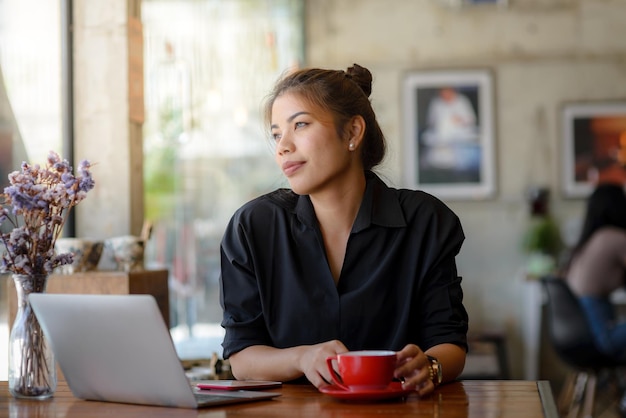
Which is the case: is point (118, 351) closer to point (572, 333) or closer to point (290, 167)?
point (290, 167)

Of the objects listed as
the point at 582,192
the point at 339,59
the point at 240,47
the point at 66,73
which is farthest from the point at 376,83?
the point at 66,73

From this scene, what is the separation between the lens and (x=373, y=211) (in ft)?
7.35

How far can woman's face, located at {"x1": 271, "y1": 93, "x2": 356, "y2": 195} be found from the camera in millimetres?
2146

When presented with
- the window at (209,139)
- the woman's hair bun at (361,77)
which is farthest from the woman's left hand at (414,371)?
the window at (209,139)

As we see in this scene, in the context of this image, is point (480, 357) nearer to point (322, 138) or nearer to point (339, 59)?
point (339, 59)

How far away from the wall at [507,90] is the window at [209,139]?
0.47 m

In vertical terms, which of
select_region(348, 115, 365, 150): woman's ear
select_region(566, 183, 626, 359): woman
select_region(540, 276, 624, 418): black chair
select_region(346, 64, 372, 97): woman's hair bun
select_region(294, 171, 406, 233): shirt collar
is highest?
select_region(346, 64, 372, 97): woman's hair bun

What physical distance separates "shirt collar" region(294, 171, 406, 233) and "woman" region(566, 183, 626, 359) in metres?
3.17

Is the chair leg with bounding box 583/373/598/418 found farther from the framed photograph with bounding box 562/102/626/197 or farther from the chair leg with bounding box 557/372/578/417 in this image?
the framed photograph with bounding box 562/102/626/197

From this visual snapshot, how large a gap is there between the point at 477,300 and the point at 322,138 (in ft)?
16.5

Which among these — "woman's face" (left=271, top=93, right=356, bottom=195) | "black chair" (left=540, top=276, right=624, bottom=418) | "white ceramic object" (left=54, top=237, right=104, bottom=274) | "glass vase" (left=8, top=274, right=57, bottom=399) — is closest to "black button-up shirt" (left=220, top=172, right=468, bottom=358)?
"woman's face" (left=271, top=93, right=356, bottom=195)

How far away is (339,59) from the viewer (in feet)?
23.2

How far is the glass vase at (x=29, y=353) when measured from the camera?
1.79 m

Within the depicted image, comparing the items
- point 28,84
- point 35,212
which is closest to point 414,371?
point 35,212
